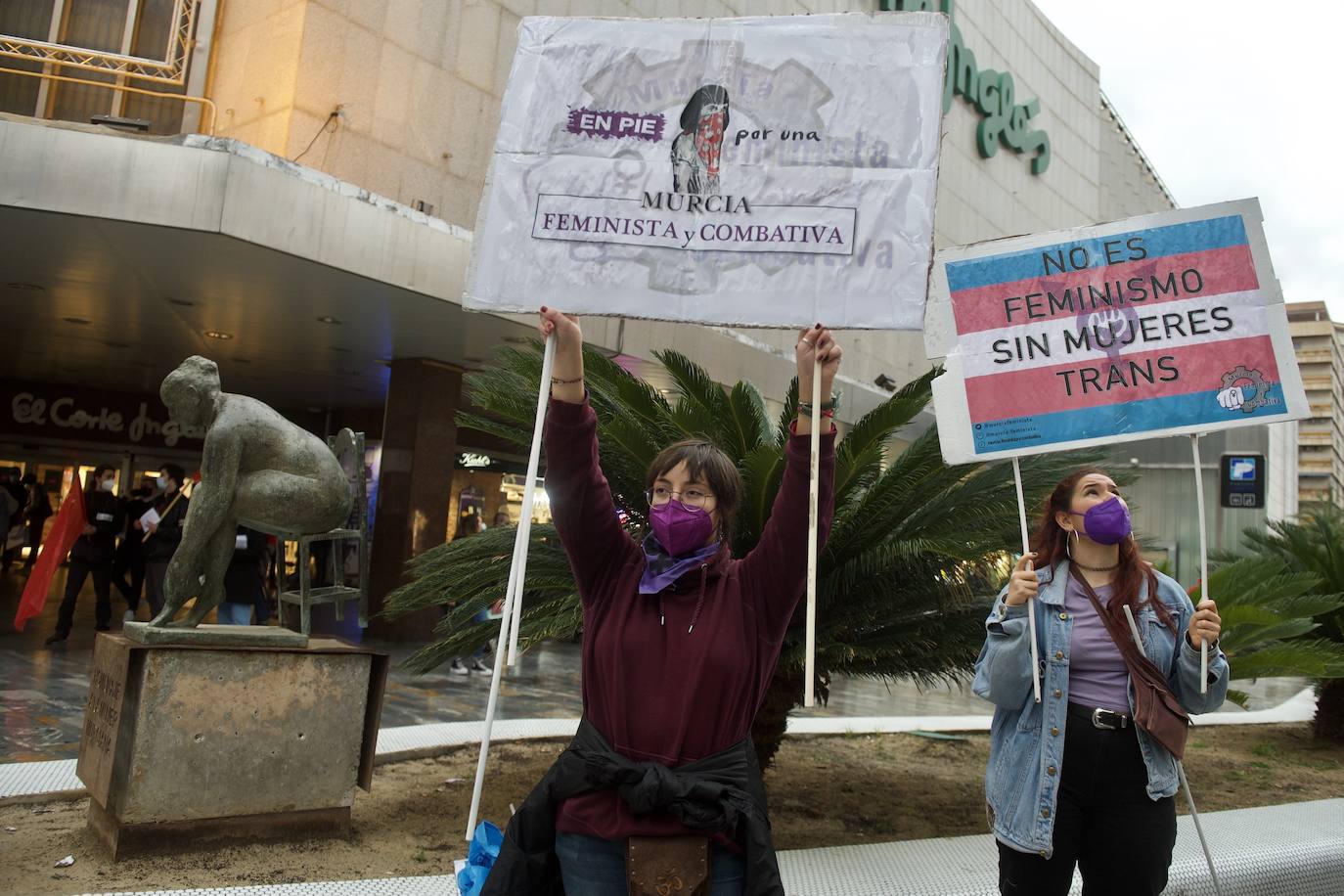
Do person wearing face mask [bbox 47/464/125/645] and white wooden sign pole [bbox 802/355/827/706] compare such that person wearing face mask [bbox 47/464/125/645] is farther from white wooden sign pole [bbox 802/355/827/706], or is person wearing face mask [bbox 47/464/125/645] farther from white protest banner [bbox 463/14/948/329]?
white wooden sign pole [bbox 802/355/827/706]

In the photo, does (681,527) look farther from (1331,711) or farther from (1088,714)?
(1331,711)

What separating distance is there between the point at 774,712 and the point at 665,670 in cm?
341

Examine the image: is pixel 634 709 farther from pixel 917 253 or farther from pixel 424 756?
pixel 424 756

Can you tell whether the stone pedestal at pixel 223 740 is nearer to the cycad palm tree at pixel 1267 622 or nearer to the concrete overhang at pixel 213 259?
the concrete overhang at pixel 213 259

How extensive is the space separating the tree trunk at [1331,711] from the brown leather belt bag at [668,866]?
356 inches

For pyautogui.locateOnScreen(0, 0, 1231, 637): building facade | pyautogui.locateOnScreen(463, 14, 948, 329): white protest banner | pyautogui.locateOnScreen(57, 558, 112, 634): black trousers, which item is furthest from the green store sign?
pyautogui.locateOnScreen(463, 14, 948, 329): white protest banner

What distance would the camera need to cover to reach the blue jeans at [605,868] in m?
2.12

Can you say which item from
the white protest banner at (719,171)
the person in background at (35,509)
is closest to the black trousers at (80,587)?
the person in background at (35,509)

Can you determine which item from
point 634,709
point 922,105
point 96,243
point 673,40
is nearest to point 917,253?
point 922,105

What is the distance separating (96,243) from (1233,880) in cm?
947

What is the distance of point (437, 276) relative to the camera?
9977 mm

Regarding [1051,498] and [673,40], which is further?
[1051,498]

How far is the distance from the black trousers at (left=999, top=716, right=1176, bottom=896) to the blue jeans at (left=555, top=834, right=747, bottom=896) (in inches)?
49.2

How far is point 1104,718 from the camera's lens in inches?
117
